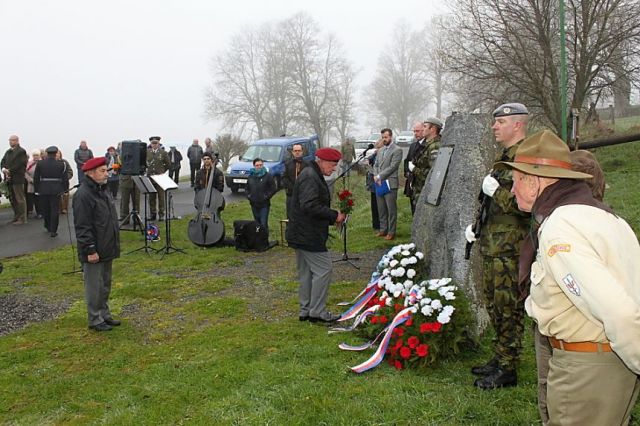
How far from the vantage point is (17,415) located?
177 inches

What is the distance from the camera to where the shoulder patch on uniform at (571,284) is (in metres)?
2.18

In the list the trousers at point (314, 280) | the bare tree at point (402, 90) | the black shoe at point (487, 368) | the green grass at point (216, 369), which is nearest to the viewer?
the green grass at point (216, 369)

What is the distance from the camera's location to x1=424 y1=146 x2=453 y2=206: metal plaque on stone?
5969mm

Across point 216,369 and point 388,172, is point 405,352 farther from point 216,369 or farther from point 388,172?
point 388,172

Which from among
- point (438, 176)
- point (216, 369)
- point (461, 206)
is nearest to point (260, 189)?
point (438, 176)

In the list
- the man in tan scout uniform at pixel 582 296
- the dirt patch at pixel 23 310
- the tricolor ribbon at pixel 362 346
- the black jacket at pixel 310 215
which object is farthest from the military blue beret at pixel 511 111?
the dirt patch at pixel 23 310

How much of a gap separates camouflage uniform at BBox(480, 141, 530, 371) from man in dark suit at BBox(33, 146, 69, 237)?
36.7 ft

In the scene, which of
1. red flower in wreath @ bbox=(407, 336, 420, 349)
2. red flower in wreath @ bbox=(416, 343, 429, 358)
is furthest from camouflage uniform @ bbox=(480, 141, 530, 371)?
red flower in wreath @ bbox=(407, 336, 420, 349)

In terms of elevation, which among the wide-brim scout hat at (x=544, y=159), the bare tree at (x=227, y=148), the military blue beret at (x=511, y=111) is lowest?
the wide-brim scout hat at (x=544, y=159)

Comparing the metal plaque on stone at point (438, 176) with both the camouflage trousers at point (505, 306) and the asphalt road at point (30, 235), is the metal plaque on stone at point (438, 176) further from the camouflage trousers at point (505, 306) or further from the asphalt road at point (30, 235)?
the asphalt road at point (30, 235)

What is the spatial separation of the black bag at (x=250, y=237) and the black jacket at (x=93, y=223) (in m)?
4.37

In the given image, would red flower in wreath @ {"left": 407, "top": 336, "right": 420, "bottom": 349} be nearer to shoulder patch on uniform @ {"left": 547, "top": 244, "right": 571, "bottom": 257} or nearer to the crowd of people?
the crowd of people

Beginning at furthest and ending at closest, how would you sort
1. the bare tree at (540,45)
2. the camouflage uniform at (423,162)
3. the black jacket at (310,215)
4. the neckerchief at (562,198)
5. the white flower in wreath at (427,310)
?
1. the bare tree at (540,45)
2. the camouflage uniform at (423,162)
3. the black jacket at (310,215)
4. the white flower in wreath at (427,310)
5. the neckerchief at (562,198)

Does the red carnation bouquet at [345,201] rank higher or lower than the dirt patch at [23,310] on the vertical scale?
higher
